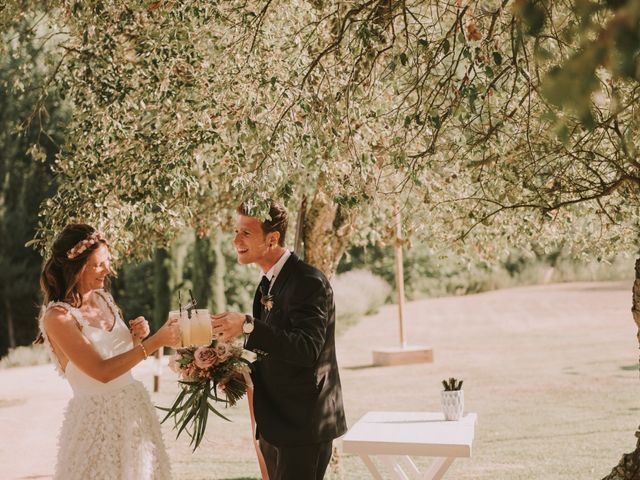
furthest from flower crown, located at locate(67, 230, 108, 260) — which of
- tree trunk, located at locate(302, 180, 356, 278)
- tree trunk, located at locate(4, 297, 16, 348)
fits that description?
tree trunk, located at locate(4, 297, 16, 348)

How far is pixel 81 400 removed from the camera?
3.85 meters

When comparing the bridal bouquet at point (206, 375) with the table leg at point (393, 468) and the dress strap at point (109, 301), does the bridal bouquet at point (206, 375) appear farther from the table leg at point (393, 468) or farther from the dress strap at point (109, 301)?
the table leg at point (393, 468)

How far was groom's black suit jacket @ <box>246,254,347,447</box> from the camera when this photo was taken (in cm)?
359

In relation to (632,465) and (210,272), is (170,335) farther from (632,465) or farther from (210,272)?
(210,272)

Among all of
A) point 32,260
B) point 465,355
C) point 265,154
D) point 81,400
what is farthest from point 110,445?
point 32,260

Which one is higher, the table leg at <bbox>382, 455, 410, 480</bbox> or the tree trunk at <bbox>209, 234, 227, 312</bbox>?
the tree trunk at <bbox>209, 234, 227, 312</bbox>

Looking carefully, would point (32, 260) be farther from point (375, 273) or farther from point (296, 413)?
point (296, 413)

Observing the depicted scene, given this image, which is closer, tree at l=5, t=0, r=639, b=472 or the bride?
the bride

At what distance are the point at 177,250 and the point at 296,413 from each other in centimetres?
1685

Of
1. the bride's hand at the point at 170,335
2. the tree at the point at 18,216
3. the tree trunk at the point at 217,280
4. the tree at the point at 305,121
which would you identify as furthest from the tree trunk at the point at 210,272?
the bride's hand at the point at 170,335

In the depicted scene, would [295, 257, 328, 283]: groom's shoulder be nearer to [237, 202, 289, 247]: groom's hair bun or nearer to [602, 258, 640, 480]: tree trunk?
[237, 202, 289, 247]: groom's hair bun

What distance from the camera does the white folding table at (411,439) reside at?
4621mm

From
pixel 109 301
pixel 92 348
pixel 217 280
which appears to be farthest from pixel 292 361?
pixel 217 280

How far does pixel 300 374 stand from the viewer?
12.0 ft
